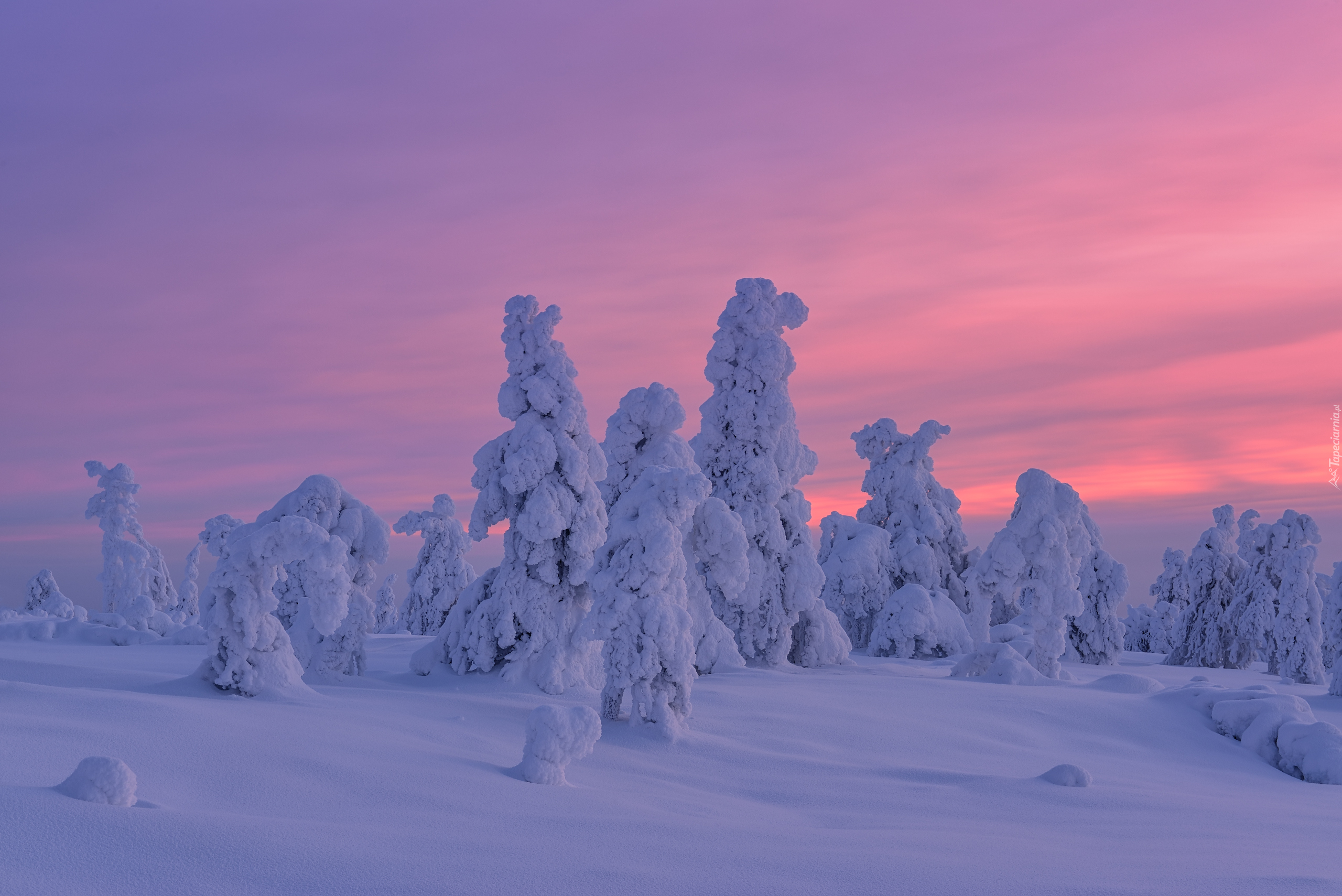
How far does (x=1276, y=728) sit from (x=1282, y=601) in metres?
20.0

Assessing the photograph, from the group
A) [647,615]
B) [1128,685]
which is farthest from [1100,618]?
[647,615]

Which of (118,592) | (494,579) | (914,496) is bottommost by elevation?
(118,592)

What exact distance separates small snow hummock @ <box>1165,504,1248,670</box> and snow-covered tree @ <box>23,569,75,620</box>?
45.7m

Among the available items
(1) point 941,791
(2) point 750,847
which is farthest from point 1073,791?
(2) point 750,847

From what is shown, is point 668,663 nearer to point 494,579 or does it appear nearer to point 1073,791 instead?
point 1073,791

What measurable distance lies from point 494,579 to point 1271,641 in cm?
2991

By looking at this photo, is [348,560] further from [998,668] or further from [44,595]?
[44,595]

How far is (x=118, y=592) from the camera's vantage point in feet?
144

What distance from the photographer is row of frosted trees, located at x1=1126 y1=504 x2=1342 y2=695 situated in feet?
117

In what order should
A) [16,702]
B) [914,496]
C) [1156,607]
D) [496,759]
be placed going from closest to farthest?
[16,702], [496,759], [914,496], [1156,607]

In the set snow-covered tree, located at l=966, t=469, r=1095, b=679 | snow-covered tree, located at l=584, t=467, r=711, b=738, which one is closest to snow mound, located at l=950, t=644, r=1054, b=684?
snow-covered tree, located at l=966, t=469, r=1095, b=679

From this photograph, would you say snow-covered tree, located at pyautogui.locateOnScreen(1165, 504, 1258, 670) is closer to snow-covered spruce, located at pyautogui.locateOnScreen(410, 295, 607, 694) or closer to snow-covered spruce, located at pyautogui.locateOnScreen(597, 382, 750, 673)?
snow-covered spruce, located at pyautogui.locateOnScreen(597, 382, 750, 673)

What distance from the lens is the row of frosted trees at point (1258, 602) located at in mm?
35625

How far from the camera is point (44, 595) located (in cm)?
4544
